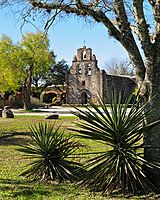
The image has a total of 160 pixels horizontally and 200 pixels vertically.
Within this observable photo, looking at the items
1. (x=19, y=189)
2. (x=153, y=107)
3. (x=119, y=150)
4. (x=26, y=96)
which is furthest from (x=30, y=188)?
(x=26, y=96)

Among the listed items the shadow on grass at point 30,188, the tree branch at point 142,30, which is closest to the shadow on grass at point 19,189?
the shadow on grass at point 30,188

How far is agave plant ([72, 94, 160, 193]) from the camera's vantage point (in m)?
6.18

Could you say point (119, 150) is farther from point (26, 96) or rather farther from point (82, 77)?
point (82, 77)

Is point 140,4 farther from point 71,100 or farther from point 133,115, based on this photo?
point 71,100

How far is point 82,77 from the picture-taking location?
60.7m

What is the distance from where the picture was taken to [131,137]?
6316 mm

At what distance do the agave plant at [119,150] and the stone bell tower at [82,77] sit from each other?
170 feet

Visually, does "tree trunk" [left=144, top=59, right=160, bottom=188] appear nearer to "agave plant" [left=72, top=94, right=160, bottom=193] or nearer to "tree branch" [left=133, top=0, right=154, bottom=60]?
"agave plant" [left=72, top=94, right=160, bottom=193]

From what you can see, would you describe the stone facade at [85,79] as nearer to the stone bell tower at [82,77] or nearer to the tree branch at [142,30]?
the stone bell tower at [82,77]

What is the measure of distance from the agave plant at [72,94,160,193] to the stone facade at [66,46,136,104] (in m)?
51.1

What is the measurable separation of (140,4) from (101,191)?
363cm

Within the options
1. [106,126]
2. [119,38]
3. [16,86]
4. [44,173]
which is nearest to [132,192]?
[106,126]

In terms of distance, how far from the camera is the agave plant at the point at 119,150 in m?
6.18

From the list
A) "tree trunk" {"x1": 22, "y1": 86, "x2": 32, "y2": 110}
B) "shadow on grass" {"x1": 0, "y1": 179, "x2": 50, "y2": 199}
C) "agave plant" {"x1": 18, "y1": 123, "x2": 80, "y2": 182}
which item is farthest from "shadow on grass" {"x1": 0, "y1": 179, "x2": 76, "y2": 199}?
"tree trunk" {"x1": 22, "y1": 86, "x2": 32, "y2": 110}
